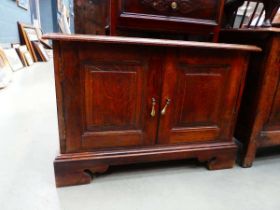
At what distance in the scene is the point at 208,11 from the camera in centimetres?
103

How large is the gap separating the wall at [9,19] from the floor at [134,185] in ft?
8.08

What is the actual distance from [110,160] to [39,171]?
37 centimetres

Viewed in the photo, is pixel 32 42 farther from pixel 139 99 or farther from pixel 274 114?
pixel 274 114

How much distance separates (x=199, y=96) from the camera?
37.9 inches

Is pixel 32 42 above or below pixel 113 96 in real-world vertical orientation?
below

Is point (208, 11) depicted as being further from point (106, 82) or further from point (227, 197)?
point (227, 197)

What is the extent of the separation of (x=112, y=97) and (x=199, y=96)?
408mm

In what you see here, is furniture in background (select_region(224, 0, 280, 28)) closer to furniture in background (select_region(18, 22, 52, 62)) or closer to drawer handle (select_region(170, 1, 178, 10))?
drawer handle (select_region(170, 1, 178, 10))

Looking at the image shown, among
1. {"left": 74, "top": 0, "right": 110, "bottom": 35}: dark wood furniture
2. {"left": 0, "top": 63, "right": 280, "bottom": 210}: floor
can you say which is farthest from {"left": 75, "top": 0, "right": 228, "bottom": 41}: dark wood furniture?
{"left": 0, "top": 63, "right": 280, "bottom": 210}: floor

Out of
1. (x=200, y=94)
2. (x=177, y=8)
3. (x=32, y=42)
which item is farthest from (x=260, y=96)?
(x=32, y=42)

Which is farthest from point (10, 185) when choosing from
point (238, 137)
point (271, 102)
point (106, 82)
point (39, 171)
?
point (271, 102)

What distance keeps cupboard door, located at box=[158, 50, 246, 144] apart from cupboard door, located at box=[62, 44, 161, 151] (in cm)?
7

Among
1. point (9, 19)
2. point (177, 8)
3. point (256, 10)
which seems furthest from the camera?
point (9, 19)

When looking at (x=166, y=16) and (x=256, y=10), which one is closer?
(x=166, y=16)
